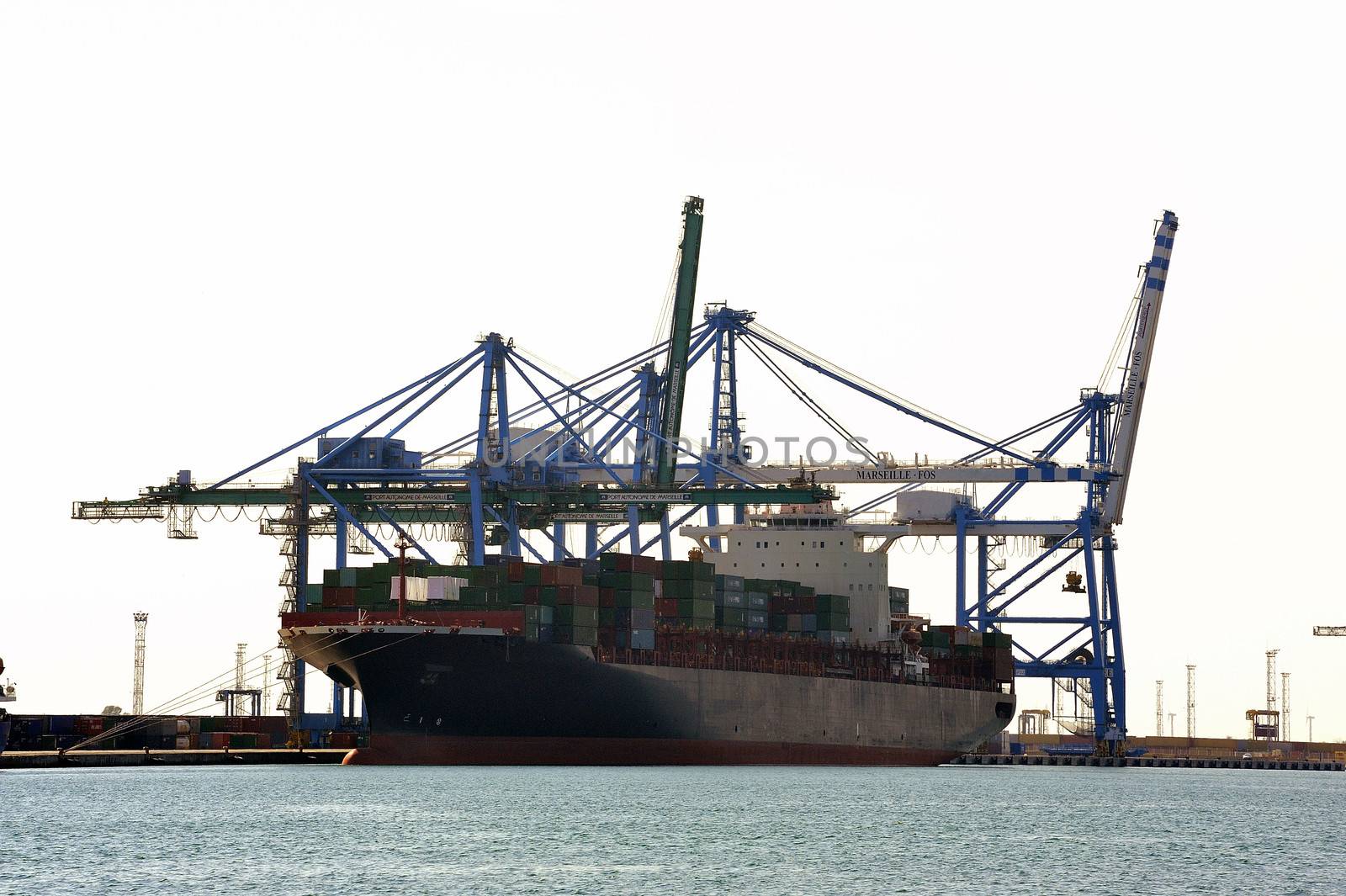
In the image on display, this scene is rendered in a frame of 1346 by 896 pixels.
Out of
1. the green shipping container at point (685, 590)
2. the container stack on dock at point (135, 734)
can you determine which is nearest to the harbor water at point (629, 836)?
the green shipping container at point (685, 590)

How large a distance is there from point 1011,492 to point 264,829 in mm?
58807

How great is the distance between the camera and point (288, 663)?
8769 cm

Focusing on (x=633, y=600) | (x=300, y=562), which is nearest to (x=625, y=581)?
(x=633, y=600)

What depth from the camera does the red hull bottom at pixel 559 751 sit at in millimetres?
74812

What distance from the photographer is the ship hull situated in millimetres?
73375

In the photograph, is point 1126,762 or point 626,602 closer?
point 626,602

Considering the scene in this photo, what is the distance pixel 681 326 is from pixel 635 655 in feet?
86.4

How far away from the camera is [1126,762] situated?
115 m

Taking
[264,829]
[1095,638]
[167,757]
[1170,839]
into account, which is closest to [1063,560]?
[1095,638]

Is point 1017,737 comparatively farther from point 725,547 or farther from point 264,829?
point 264,829

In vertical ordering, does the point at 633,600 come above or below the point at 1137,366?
below

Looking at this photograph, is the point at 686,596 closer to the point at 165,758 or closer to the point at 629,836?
the point at 165,758

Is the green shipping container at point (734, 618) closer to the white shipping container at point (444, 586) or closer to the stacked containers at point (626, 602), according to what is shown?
the stacked containers at point (626, 602)

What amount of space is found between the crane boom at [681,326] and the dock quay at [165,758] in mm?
22125
